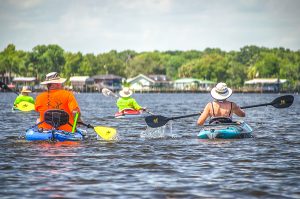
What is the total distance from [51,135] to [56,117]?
0.72 metres

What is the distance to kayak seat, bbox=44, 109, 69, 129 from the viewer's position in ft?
76.6

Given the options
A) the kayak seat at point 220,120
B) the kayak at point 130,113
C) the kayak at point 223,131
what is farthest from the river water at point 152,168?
the kayak at point 130,113

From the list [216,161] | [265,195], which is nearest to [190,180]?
[265,195]

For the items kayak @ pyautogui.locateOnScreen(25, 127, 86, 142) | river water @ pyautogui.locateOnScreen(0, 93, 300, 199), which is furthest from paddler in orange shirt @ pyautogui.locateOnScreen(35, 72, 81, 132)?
river water @ pyautogui.locateOnScreen(0, 93, 300, 199)

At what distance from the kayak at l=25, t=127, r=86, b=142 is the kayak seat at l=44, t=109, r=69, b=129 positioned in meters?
0.27

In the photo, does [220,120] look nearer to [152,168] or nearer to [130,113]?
[152,168]

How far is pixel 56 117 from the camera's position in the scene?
77.4 ft

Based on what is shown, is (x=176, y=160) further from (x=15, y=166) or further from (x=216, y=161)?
(x=15, y=166)

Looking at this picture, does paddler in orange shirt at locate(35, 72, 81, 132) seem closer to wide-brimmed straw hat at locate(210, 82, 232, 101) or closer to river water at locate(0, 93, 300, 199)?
river water at locate(0, 93, 300, 199)

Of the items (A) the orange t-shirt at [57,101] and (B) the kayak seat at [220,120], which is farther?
(B) the kayak seat at [220,120]

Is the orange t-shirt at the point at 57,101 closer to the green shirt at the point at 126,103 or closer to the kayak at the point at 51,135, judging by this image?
the kayak at the point at 51,135

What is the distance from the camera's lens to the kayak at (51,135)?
78.6 ft

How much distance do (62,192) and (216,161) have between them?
616cm

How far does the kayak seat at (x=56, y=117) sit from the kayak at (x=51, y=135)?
27 centimetres
